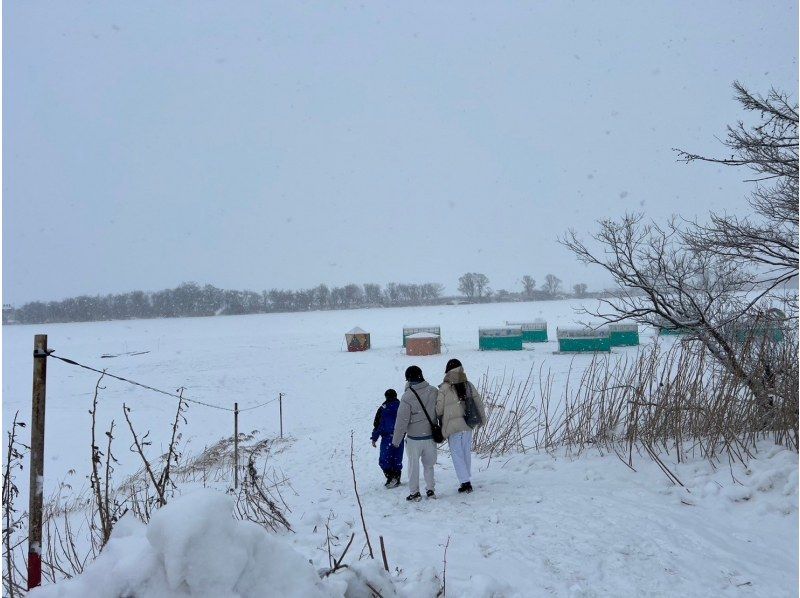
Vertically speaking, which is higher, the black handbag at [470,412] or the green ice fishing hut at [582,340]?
the black handbag at [470,412]

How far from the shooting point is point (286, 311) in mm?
101125

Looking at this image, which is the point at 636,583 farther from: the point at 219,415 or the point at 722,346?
the point at 219,415

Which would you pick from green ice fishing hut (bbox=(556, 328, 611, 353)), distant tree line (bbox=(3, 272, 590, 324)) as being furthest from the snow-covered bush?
distant tree line (bbox=(3, 272, 590, 324))

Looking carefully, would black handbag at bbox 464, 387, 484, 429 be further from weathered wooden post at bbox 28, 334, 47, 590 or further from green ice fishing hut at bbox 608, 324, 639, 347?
green ice fishing hut at bbox 608, 324, 639, 347

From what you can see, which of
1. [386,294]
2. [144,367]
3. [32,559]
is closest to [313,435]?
[32,559]

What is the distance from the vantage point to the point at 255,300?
108m

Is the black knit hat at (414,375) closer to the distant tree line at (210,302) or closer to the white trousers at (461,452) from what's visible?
the white trousers at (461,452)

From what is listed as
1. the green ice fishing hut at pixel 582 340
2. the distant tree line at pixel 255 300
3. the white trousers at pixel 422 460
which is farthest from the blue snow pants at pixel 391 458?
the distant tree line at pixel 255 300

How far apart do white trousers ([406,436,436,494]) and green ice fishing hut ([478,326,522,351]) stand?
2353 cm

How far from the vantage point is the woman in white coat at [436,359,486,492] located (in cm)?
589

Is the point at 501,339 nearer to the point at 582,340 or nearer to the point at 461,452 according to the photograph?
the point at 582,340

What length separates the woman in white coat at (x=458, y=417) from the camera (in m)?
5.89

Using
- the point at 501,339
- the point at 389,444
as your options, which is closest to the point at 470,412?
the point at 389,444

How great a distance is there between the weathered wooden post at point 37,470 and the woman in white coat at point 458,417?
3.93m
